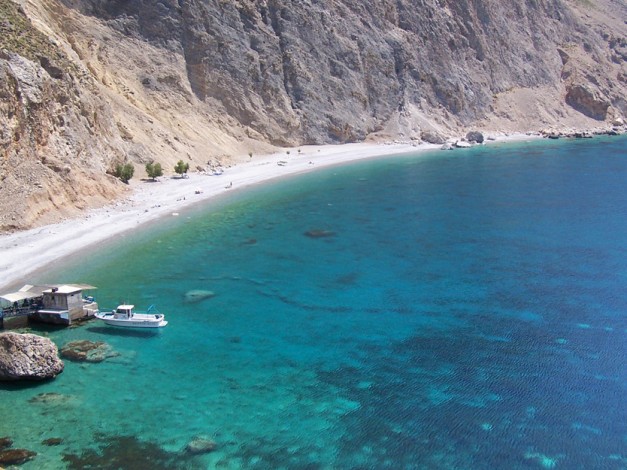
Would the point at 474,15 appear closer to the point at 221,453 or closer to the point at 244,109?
the point at 244,109

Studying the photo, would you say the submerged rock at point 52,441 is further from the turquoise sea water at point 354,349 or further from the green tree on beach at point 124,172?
the green tree on beach at point 124,172

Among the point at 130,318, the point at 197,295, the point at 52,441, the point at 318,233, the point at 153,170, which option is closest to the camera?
the point at 52,441

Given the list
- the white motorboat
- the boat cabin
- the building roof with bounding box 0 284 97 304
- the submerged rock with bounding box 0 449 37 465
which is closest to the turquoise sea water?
the submerged rock with bounding box 0 449 37 465

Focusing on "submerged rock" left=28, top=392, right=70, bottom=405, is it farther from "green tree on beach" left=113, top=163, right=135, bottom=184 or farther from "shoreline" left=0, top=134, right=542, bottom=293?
"green tree on beach" left=113, top=163, right=135, bottom=184

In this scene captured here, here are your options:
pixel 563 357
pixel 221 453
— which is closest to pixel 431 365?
pixel 563 357

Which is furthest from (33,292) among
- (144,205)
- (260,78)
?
(260,78)

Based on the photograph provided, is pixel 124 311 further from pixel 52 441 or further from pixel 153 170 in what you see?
pixel 153 170

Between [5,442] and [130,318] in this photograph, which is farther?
[130,318]
